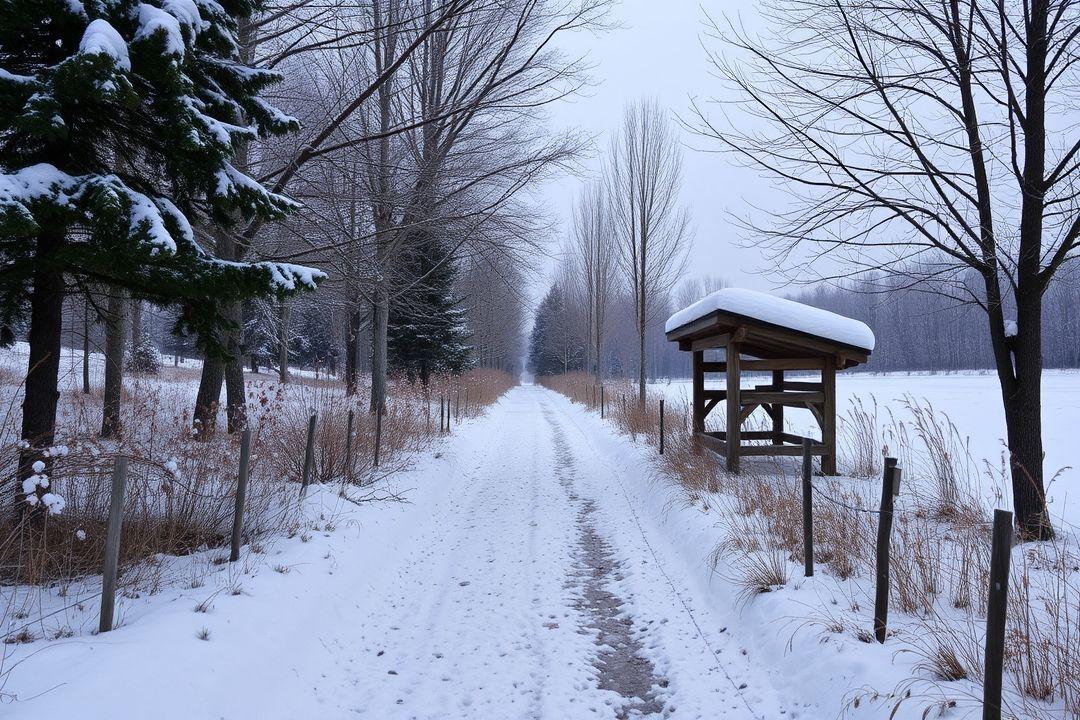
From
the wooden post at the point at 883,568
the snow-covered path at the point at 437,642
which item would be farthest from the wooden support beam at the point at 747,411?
the wooden post at the point at 883,568

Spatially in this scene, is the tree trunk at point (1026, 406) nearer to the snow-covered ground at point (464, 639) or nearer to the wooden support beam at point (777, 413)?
the snow-covered ground at point (464, 639)

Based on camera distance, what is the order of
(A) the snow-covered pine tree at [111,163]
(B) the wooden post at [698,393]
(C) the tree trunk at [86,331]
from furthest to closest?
(B) the wooden post at [698,393], (C) the tree trunk at [86,331], (A) the snow-covered pine tree at [111,163]

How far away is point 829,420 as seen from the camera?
8.48 m

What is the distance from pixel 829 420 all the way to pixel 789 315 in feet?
5.77

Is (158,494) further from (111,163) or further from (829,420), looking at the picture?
(829,420)

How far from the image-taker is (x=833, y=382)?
8.57 metres

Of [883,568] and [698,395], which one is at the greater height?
[698,395]

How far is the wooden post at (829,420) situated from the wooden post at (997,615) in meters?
6.22

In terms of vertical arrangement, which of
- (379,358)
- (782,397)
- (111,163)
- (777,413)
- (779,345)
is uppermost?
(111,163)

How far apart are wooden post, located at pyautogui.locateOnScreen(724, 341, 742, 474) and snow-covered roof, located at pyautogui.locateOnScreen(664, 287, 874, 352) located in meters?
0.60

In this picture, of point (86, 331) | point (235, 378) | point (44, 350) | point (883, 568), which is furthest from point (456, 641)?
point (235, 378)

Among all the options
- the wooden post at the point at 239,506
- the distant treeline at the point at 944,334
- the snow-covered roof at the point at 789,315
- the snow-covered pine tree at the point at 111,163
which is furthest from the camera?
the distant treeline at the point at 944,334

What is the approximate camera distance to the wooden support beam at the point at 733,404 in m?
8.14

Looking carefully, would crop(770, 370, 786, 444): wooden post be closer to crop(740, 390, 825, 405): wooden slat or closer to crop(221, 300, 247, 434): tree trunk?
crop(740, 390, 825, 405): wooden slat
